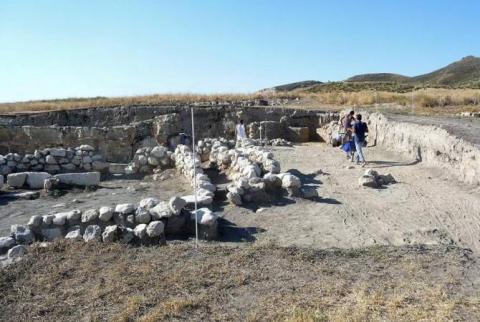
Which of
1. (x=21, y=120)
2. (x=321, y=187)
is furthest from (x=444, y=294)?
(x=21, y=120)

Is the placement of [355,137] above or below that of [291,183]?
above

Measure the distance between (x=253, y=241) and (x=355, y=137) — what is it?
7.25 meters

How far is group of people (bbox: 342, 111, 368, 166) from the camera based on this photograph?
523 inches

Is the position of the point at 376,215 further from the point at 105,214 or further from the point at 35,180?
the point at 35,180

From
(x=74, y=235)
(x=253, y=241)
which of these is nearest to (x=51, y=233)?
(x=74, y=235)

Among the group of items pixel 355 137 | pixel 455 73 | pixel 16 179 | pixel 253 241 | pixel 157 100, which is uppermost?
pixel 455 73

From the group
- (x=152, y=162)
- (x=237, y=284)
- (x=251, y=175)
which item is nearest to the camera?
(x=237, y=284)

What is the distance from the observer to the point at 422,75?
88000 mm

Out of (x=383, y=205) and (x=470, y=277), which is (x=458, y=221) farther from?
(x=470, y=277)

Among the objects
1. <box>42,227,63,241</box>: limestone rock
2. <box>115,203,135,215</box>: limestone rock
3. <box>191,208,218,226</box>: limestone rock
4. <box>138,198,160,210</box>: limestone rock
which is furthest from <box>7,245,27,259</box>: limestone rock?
<box>191,208,218,226</box>: limestone rock

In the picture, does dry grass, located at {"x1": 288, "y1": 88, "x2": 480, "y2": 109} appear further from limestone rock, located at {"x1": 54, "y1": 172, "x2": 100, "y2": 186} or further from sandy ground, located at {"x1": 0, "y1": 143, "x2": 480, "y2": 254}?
limestone rock, located at {"x1": 54, "y1": 172, "x2": 100, "y2": 186}

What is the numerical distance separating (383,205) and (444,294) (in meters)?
4.14

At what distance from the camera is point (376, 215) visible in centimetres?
823

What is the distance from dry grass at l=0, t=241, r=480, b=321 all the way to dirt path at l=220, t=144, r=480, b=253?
83cm
